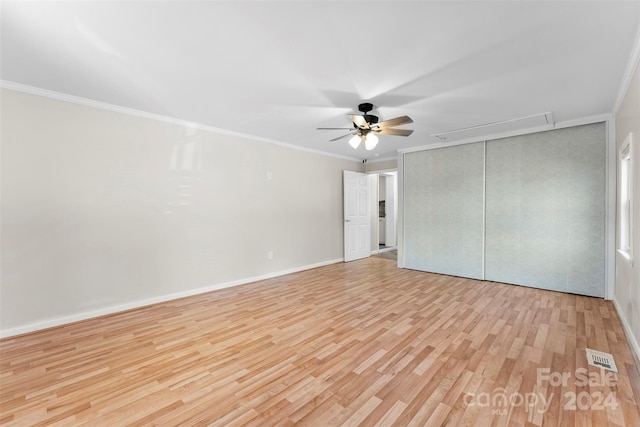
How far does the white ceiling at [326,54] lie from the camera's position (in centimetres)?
174

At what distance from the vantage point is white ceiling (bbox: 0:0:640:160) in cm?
174

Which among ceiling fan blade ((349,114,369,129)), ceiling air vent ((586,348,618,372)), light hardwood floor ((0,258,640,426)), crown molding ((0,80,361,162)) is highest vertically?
crown molding ((0,80,361,162))

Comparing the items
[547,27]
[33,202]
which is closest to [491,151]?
[547,27]

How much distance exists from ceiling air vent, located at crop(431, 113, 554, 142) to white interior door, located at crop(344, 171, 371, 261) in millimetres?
2228

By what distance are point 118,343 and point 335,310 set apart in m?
2.23

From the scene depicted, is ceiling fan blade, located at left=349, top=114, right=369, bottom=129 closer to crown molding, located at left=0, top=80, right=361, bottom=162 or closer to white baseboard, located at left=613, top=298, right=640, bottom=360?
crown molding, located at left=0, top=80, right=361, bottom=162

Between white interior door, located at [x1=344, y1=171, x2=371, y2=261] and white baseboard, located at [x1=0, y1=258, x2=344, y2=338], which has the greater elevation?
white interior door, located at [x1=344, y1=171, x2=371, y2=261]

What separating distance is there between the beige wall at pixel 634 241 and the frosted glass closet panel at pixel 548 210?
2.60 feet

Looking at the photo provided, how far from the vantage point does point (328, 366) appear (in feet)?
6.96

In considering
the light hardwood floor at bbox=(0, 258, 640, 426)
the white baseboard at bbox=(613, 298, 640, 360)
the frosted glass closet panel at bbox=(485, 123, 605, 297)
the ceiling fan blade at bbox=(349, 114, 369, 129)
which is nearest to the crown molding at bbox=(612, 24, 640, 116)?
the frosted glass closet panel at bbox=(485, 123, 605, 297)

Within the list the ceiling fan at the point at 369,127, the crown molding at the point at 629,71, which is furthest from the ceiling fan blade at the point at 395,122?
the crown molding at the point at 629,71

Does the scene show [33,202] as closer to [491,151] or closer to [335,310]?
[335,310]

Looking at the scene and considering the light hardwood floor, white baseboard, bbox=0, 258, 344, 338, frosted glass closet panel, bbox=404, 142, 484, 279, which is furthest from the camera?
frosted glass closet panel, bbox=404, 142, 484, 279

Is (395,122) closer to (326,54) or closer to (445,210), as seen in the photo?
(326,54)
